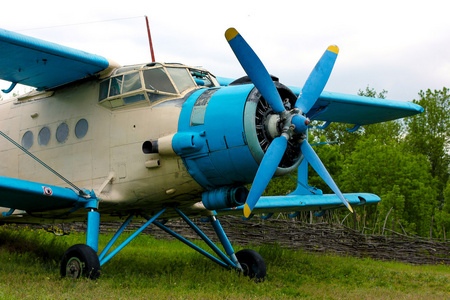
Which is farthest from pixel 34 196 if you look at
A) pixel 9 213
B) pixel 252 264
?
pixel 252 264

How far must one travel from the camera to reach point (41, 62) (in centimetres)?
874

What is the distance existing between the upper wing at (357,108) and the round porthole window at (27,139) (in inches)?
228

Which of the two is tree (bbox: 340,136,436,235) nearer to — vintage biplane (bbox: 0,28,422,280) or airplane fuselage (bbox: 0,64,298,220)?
vintage biplane (bbox: 0,28,422,280)

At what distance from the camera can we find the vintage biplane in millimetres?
7523

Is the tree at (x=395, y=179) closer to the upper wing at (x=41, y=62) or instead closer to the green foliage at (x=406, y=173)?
the green foliage at (x=406, y=173)

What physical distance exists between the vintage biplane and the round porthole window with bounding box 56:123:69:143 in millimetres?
22

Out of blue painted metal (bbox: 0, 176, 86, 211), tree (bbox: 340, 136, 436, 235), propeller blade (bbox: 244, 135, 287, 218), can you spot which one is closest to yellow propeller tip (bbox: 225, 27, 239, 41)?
propeller blade (bbox: 244, 135, 287, 218)

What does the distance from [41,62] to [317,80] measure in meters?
4.64

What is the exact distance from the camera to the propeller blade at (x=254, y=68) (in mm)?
7430

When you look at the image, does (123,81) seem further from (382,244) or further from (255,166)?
(382,244)

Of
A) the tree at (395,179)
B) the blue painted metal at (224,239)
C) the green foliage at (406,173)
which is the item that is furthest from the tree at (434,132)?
the blue painted metal at (224,239)

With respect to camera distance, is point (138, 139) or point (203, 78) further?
point (203, 78)

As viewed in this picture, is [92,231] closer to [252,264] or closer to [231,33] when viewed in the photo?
[252,264]

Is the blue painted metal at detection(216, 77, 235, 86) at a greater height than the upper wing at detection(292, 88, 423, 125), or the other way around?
the blue painted metal at detection(216, 77, 235, 86)
